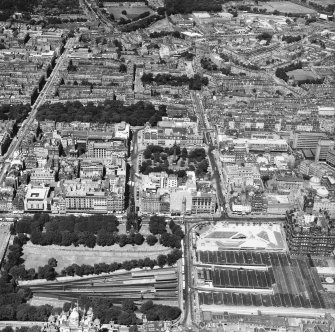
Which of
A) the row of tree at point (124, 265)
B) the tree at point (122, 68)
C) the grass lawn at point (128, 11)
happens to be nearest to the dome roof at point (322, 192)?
the row of tree at point (124, 265)

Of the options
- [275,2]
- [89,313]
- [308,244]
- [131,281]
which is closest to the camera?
[89,313]

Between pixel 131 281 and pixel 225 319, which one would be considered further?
pixel 131 281

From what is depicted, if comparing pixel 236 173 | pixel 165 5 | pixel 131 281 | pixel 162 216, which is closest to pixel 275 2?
pixel 165 5

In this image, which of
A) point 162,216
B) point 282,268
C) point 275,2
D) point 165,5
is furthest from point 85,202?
point 275,2

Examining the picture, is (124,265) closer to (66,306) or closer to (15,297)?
(66,306)

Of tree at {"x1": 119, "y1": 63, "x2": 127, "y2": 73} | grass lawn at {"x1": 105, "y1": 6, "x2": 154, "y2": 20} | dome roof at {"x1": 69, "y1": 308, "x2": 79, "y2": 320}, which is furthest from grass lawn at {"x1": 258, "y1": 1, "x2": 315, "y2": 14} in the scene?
dome roof at {"x1": 69, "y1": 308, "x2": 79, "y2": 320}

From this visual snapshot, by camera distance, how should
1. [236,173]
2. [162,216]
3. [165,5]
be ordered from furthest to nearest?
1. [165,5]
2. [236,173]
3. [162,216]

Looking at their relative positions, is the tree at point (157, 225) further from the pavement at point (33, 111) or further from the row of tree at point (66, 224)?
the pavement at point (33, 111)

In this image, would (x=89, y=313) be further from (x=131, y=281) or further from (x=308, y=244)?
(x=308, y=244)

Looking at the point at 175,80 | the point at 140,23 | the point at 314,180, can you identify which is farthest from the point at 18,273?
the point at 140,23
